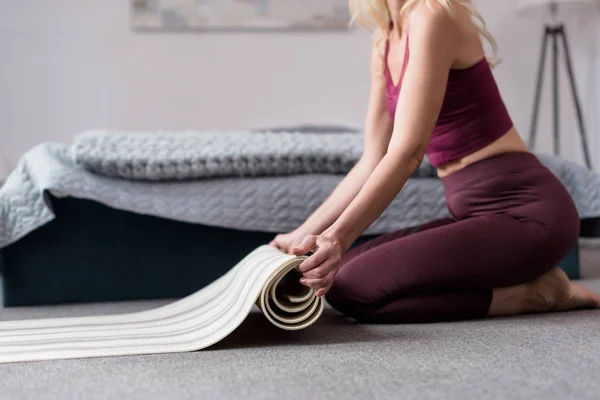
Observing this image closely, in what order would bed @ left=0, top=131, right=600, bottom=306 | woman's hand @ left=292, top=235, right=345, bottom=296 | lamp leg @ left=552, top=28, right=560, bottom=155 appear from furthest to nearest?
lamp leg @ left=552, top=28, right=560, bottom=155
bed @ left=0, top=131, right=600, bottom=306
woman's hand @ left=292, top=235, right=345, bottom=296

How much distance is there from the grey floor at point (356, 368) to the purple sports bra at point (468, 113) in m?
0.38

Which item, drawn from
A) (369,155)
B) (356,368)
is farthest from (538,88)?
(356,368)

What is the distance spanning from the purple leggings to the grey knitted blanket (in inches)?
23.3

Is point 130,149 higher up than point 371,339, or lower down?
higher up

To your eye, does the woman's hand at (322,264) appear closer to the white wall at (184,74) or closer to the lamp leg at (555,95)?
the white wall at (184,74)

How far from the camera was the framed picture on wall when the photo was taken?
13.2 feet

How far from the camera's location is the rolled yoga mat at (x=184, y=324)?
124 cm

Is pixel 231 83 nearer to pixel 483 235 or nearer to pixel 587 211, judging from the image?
pixel 587 211

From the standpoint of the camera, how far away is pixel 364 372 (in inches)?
41.8

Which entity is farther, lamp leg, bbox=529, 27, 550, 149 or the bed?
lamp leg, bbox=529, 27, 550, 149

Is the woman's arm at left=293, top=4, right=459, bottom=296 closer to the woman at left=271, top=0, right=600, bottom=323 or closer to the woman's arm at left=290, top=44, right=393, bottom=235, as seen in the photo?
the woman at left=271, top=0, right=600, bottom=323

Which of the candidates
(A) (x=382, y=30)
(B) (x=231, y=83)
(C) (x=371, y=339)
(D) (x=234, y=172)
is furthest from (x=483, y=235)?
(B) (x=231, y=83)

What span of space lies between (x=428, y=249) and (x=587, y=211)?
0.94 m

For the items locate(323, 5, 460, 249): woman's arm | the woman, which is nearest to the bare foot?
the woman
